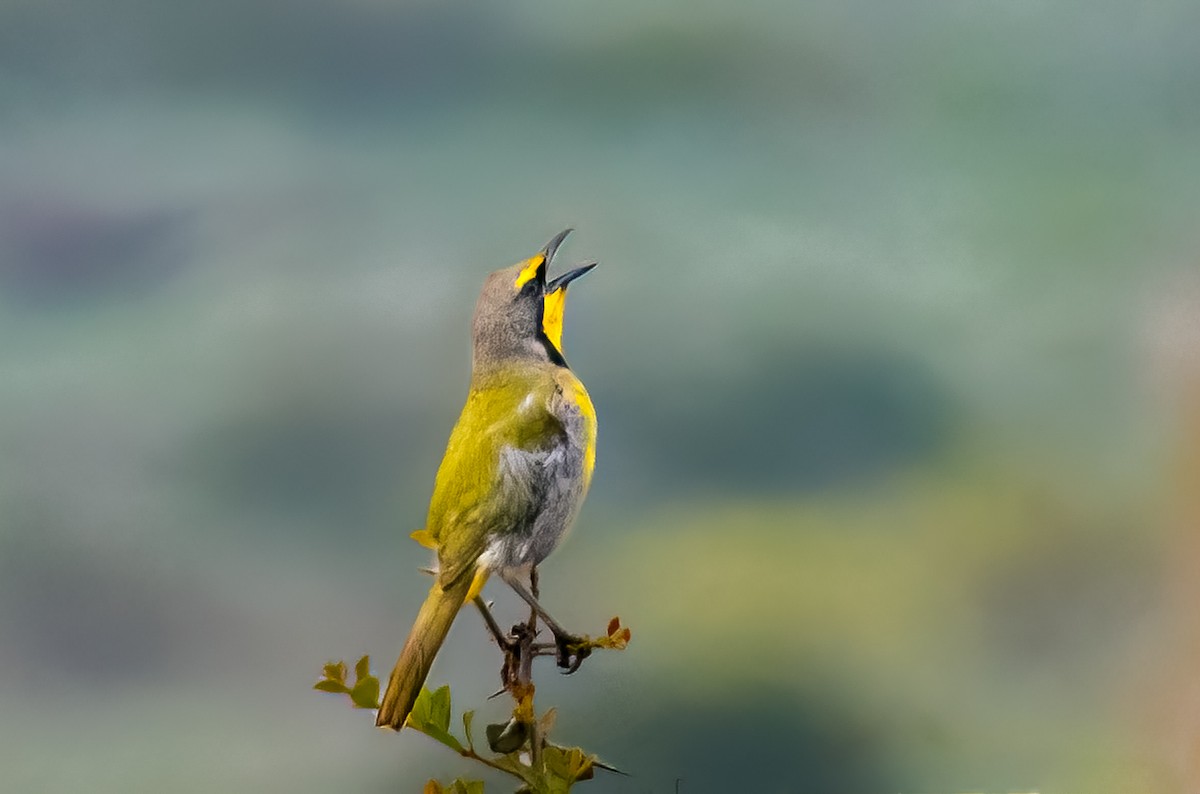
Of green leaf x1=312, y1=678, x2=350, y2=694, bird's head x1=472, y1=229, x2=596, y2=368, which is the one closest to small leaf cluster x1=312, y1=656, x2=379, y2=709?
green leaf x1=312, y1=678, x2=350, y2=694

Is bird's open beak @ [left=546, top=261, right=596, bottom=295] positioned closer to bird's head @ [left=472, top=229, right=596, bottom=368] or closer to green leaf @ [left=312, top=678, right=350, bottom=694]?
bird's head @ [left=472, top=229, right=596, bottom=368]

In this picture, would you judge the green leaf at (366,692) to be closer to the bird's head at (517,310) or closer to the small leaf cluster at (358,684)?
the small leaf cluster at (358,684)

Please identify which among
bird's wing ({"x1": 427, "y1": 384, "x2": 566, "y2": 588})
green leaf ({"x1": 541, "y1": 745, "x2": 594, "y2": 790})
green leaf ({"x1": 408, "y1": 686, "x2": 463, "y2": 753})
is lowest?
green leaf ({"x1": 541, "y1": 745, "x2": 594, "y2": 790})

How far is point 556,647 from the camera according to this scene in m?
0.58

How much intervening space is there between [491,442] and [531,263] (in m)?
0.12

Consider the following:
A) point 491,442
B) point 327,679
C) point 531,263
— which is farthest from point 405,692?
point 531,263

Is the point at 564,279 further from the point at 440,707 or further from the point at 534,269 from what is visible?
the point at 440,707

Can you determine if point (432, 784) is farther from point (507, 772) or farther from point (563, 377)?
point (563, 377)

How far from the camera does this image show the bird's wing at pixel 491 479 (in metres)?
0.63

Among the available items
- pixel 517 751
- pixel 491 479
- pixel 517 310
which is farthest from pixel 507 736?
pixel 517 310

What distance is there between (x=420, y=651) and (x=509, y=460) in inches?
4.9

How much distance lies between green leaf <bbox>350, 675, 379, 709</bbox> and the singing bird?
29mm

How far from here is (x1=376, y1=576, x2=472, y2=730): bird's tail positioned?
0.55 meters

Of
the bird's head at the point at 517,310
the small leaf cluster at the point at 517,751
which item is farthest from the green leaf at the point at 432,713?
the bird's head at the point at 517,310
